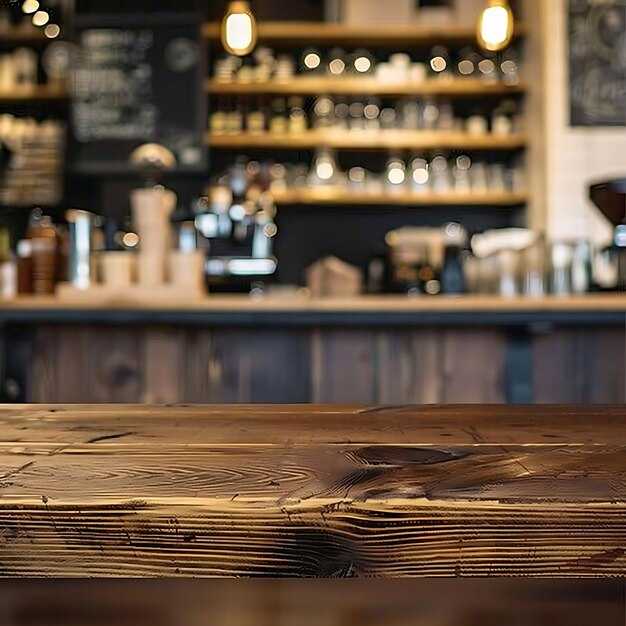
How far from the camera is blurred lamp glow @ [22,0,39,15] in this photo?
15.4ft

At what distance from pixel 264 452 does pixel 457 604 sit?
33cm

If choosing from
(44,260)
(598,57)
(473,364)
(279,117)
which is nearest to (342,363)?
(473,364)

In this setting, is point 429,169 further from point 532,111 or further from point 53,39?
point 53,39

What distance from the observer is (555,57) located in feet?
14.8

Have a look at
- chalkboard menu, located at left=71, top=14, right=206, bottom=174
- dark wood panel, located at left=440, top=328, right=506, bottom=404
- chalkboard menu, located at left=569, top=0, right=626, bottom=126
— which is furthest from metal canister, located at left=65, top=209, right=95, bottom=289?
chalkboard menu, located at left=569, top=0, right=626, bottom=126

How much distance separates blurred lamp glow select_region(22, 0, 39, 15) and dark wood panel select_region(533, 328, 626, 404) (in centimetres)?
334

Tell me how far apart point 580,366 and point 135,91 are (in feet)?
9.46

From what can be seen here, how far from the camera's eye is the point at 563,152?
452 centimetres

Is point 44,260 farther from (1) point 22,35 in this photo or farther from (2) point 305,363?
(1) point 22,35

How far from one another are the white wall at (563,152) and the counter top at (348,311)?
192 cm

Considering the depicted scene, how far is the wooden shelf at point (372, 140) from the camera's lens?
455 cm

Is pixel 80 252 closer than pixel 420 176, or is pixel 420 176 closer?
pixel 80 252

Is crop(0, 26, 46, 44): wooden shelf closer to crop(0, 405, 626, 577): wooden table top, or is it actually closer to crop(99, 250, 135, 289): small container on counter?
crop(99, 250, 135, 289): small container on counter

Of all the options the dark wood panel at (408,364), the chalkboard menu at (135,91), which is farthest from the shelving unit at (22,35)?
the dark wood panel at (408,364)
